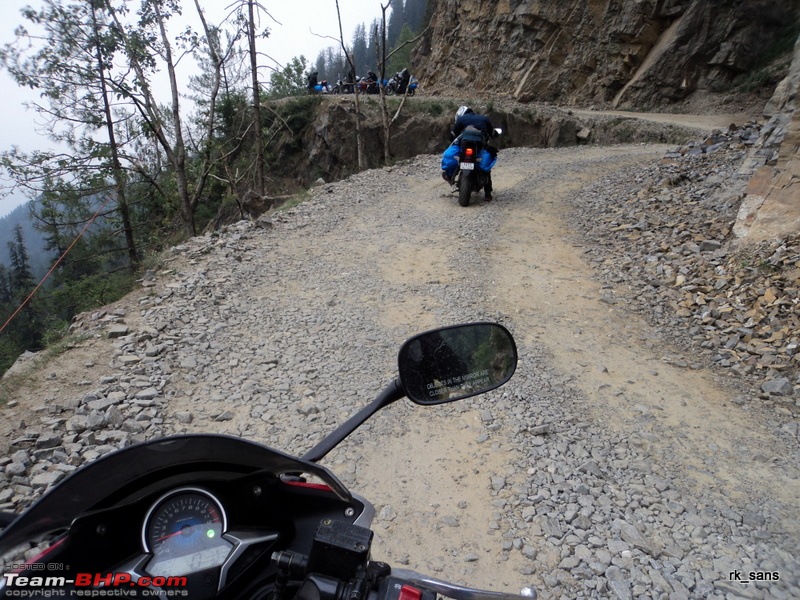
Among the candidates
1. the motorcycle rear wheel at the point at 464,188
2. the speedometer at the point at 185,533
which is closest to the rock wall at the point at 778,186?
the motorcycle rear wheel at the point at 464,188

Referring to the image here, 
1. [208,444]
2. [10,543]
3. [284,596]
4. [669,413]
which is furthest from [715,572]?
[10,543]

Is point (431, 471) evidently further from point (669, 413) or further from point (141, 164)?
point (141, 164)

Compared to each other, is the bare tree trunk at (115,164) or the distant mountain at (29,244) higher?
the bare tree trunk at (115,164)

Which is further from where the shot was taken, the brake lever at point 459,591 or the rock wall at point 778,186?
the rock wall at point 778,186

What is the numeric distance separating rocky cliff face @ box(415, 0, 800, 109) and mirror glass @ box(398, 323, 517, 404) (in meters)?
21.4

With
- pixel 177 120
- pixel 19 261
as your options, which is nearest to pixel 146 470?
pixel 177 120

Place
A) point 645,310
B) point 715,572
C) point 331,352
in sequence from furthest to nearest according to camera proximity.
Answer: point 645,310 < point 331,352 < point 715,572

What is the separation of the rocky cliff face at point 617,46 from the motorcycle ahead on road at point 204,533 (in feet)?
73.5

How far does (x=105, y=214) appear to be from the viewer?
12977 millimetres

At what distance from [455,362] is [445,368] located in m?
0.06

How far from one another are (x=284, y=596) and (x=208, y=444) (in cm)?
41

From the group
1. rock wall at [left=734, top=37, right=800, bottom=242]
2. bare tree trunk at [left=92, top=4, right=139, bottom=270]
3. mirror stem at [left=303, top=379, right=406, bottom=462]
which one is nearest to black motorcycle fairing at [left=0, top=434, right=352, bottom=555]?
mirror stem at [left=303, top=379, right=406, bottom=462]

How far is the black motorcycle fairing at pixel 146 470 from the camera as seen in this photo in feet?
3.74

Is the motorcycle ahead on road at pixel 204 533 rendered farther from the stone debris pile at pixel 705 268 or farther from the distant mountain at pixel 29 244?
the distant mountain at pixel 29 244
